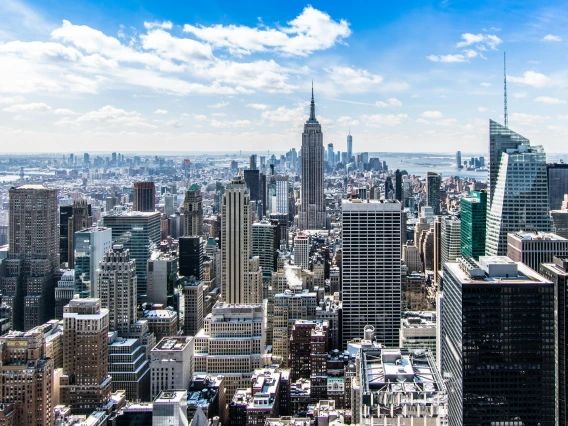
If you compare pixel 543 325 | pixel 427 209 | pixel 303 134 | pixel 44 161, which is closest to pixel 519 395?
pixel 543 325

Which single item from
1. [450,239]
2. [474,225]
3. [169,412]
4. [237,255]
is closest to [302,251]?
[237,255]

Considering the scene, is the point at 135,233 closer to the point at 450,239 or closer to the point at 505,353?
the point at 450,239

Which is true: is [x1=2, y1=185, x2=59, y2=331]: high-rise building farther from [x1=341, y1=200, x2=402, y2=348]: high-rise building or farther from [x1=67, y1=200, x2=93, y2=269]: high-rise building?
[x1=341, y1=200, x2=402, y2=348]: high-rise building

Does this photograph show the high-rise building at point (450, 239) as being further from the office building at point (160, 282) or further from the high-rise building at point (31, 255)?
the high-rise building at point (31, 255)

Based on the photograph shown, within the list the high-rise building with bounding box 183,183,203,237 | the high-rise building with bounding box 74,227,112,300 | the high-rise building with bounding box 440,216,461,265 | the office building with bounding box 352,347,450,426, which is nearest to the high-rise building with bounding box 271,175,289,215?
the high-rise building with bounding box 183,183,203,237

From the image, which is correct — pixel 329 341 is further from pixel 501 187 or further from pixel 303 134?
pixel 303 134

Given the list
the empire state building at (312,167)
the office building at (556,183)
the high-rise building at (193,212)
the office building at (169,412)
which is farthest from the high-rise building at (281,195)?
the office building at (169,412)

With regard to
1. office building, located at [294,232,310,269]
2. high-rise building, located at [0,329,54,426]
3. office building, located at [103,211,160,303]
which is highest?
office building, located at [103,211,160,303]
